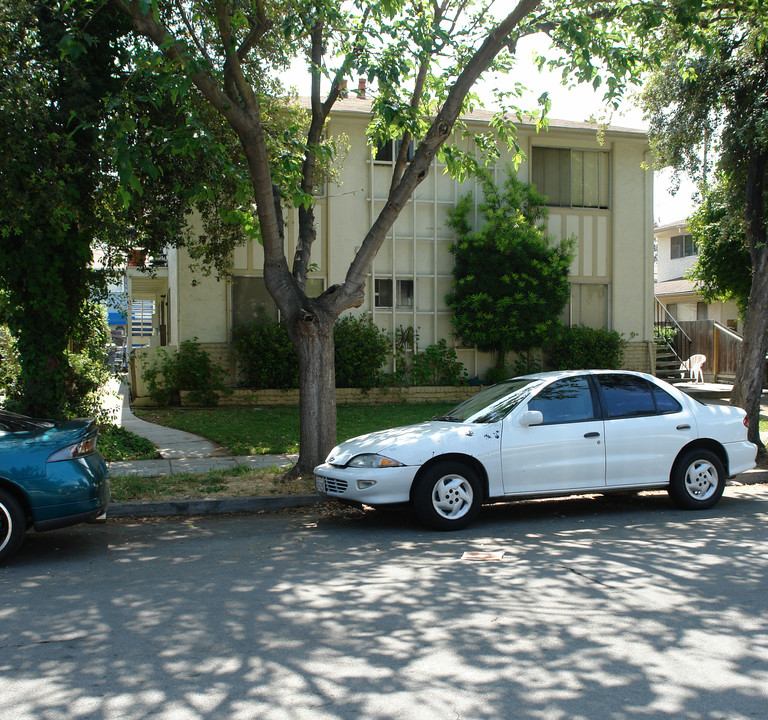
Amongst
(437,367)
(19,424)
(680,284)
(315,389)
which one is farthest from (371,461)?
(680,284)

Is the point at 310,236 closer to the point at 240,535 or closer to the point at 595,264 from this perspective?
the point at 240,535

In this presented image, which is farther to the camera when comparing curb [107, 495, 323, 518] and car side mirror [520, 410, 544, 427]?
curb [107, 495, 323, 518]

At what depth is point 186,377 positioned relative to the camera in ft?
57.1

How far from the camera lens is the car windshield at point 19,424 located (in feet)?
22.2

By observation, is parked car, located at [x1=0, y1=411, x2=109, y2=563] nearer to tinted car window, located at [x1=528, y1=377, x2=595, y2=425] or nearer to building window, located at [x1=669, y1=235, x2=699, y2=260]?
tinted car window, located at [x1=528, y1=377, x2=595, y2=425]

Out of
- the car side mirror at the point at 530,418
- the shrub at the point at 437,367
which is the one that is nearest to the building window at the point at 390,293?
the shrub at the point at 437,367

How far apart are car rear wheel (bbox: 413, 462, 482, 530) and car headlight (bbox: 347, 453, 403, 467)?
0.33 metres

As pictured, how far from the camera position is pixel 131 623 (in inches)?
196

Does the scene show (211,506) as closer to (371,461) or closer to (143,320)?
(371,461)

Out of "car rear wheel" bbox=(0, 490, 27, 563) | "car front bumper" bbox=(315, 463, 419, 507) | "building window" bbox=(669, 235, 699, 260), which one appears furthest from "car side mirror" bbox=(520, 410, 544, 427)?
"building window" bbox=(669, 235, 699, 260)

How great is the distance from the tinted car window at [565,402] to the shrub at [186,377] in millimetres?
10543

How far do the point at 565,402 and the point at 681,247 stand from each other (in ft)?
99.4

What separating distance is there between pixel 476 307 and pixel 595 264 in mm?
4132

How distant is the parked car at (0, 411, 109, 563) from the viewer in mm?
6391
